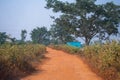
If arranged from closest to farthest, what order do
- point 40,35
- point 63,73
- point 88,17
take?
point 63,73
point 88,17
point 40,35

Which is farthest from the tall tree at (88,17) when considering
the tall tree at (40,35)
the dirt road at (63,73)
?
the tall tree at (40,35)

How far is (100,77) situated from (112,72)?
157 cm

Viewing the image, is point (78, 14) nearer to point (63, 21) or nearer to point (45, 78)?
point (63, 21)

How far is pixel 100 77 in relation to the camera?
14.8m

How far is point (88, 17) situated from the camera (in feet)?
147

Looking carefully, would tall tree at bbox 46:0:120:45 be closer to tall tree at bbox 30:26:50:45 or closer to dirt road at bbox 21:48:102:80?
dirt road at bbox 21:48:102:80

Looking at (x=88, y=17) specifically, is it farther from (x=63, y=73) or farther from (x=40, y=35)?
(x=40, y=35)

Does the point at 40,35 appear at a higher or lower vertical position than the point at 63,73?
higher

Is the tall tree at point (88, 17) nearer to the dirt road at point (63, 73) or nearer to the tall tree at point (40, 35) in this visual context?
the dirt road at point (63, 73)

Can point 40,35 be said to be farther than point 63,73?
Yes

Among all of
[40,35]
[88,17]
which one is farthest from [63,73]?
[40,35]

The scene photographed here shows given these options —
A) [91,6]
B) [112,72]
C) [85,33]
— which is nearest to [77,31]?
[85,33]

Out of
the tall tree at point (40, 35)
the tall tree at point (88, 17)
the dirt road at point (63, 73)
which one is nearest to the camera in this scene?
the dirt road at point (63, 73)

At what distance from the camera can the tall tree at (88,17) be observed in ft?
147
